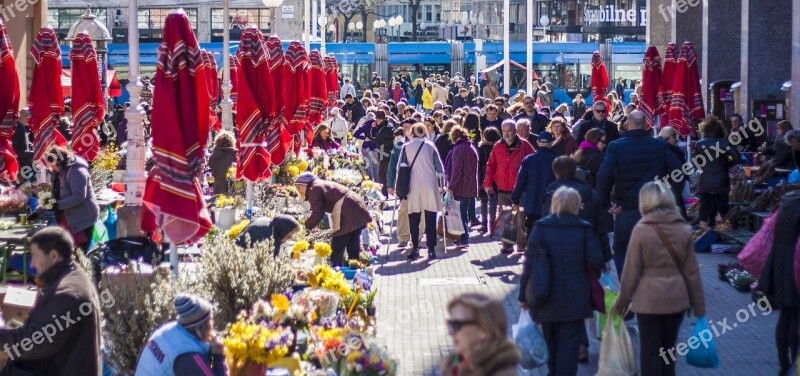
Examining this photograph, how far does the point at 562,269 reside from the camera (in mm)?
9219

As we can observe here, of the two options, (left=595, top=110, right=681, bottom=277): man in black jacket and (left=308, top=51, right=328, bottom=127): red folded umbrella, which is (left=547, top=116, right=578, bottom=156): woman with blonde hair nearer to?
(left=595, top=110, right=681, bottom=277): man in black jacket

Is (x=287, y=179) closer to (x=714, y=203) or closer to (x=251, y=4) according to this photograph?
(x=714, y=203)

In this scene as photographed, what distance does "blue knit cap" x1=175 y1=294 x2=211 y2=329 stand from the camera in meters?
6.89

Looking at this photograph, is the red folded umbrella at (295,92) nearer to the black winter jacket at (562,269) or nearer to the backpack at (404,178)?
the backpack at (404,178)

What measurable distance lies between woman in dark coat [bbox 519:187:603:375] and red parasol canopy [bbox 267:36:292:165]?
21.8ft

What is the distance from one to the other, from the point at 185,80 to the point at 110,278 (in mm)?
1554

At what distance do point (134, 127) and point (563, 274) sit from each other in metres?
7.36

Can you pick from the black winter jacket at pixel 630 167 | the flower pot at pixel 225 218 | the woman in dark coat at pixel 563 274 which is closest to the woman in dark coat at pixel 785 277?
the woman in dark coat at pixel 563 274

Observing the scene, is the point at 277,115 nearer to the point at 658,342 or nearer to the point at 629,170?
the point at 629,170

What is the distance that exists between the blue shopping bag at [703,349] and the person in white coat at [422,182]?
735 centimetres

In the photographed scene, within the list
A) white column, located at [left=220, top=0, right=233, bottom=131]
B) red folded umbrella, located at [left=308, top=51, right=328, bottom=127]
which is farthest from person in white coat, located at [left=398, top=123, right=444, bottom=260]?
red folded umbrella, located at [left=308, top=51, right=328, bottom=127]

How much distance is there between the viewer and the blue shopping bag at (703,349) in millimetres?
9305
